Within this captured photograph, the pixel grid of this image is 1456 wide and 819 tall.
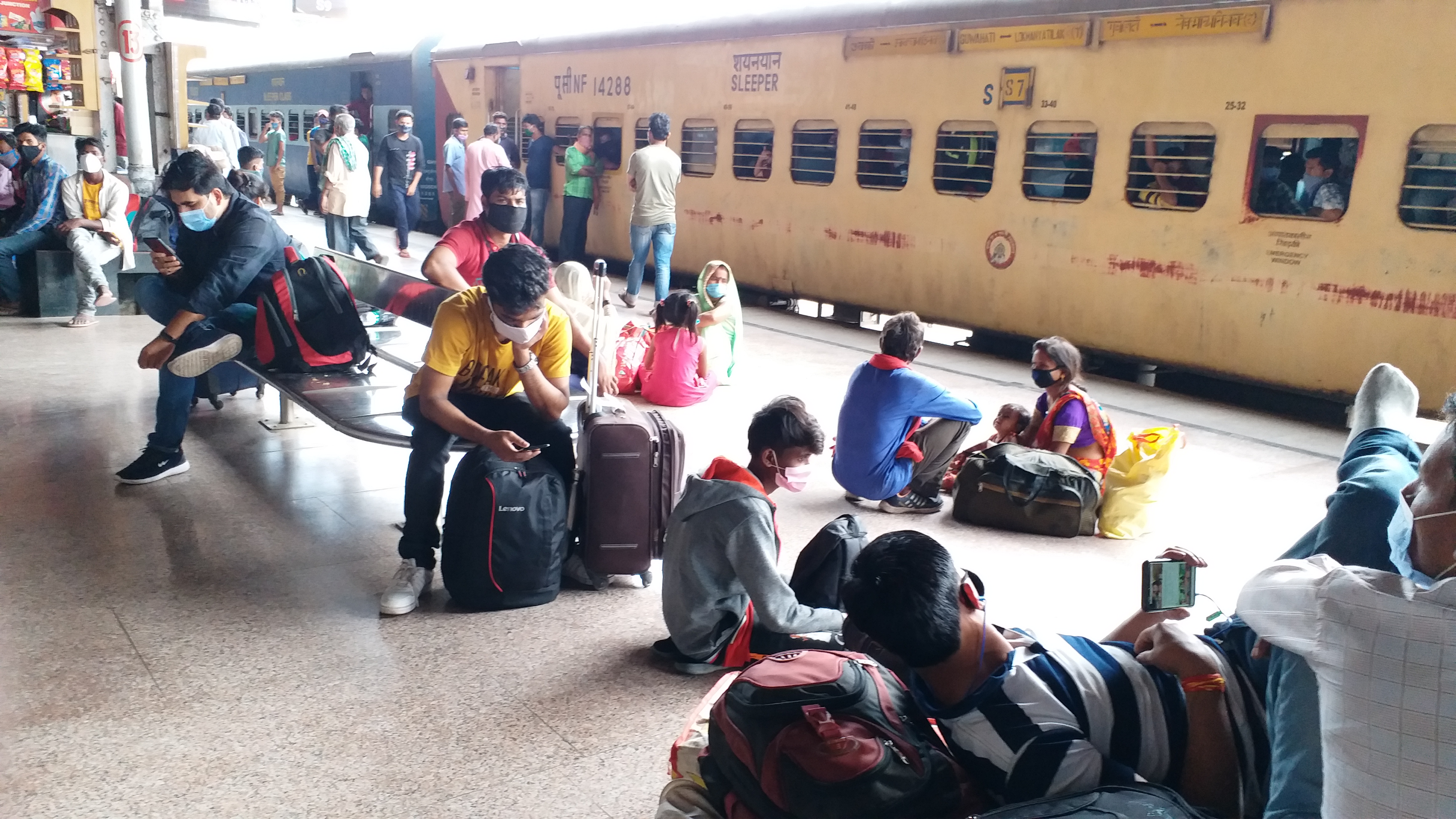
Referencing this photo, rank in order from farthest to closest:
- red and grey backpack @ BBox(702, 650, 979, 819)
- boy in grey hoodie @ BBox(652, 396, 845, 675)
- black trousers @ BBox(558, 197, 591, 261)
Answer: black trousers @ BBox(558, 197, 591, 261) → boy in grey hoodie @ BBox(652, 396, 845, 675) → red and grey backpack @ BBox(702, 650, 979, 819)

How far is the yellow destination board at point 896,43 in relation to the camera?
9523 millimetres

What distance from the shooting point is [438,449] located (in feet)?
13.2

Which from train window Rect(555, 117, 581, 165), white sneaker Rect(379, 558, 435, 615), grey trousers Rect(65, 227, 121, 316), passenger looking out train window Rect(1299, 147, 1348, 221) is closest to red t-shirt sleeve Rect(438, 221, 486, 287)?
white sneaker Rect(379, 558, 435, 615)

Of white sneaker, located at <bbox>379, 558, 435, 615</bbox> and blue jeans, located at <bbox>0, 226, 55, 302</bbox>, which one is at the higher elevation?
blue jeans, located at <bbox>0, 226, 55, 302</bbox>

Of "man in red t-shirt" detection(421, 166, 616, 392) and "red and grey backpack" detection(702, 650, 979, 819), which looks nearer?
"red and grey backpack" detection(702, 650, 979, 819)

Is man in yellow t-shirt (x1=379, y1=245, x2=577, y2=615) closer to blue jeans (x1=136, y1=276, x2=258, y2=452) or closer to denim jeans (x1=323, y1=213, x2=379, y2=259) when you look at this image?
blue jeans (x1=136, y1=276, x2=258, y2=452)

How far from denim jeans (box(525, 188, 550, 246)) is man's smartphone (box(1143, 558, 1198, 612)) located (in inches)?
506

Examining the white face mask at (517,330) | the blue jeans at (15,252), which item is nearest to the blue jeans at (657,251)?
the blue jeans at (15,252)

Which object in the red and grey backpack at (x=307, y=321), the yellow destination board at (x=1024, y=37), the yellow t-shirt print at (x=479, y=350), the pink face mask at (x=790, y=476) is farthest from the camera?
the yellow destination board at (x=1024, y=37)

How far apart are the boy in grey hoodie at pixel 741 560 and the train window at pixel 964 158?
6521 mm

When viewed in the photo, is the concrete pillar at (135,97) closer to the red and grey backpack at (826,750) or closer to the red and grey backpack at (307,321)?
the red and grey backpack at (307,321)

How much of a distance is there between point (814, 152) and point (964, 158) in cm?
197

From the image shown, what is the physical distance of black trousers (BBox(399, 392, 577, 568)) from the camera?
4.04 metres

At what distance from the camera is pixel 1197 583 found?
452 centimetres
